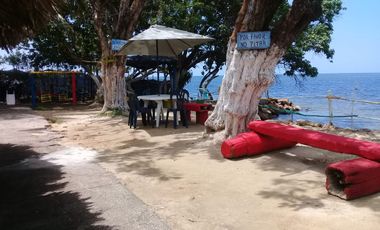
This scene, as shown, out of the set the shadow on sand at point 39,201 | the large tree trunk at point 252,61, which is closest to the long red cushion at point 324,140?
the large tree trunk at point 252,61

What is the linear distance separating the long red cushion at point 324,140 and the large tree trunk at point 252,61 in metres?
0.70

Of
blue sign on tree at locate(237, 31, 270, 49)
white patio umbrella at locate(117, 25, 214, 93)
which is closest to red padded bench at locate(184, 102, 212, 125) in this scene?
white patio umbrella at locate(117, 25, 214, 93)

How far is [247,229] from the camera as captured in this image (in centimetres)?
362

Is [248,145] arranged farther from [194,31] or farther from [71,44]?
[71,44]

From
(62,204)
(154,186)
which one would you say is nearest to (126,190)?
(154,186)

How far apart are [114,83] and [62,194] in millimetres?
8643

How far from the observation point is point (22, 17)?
5.21m

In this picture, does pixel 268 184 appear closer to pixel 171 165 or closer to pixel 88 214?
pixel 171 165

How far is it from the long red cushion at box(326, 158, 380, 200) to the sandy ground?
83 mm

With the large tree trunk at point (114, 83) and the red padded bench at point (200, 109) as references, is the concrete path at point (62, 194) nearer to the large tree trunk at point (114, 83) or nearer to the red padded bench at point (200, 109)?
the red padded bench at point (200, 109)

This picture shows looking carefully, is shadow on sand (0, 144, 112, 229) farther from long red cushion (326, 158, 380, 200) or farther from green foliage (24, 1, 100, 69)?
green foliage (24, 1, 100, 69)

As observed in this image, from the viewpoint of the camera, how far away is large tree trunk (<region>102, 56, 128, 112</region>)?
42.8 feet

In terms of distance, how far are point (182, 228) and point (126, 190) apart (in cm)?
139

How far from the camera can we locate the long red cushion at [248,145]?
6004mm
